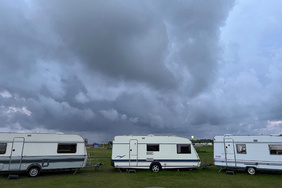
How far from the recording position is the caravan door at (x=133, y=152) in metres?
16.3

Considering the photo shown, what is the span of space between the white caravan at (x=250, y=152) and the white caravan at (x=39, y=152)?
37.6 feet

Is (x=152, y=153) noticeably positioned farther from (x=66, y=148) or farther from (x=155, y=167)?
(x=66, y=148)

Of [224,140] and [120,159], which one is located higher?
[224,140]

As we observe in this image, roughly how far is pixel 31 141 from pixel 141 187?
348 inches

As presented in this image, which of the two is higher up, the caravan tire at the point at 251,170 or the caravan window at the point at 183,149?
the caravan window at the point at 183,149

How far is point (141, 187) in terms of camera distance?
11172 millimetres

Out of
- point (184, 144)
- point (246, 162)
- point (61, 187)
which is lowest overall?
point (61, 187)

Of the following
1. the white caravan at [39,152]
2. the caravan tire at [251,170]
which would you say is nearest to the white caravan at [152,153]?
the white caravan at [39,152]

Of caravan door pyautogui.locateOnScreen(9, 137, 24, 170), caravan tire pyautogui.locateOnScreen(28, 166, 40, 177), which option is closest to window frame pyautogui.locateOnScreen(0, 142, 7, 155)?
caravan door pyautogui.locateOnScreen(9, 137, 24, 170)

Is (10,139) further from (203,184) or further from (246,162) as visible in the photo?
(246,162)

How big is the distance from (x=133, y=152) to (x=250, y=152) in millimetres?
9379

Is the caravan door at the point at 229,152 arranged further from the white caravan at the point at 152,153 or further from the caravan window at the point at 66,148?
the caravan window at the point at 66,148

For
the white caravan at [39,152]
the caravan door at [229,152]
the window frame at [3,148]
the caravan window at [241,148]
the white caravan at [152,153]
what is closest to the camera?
the window frame at [3,148]

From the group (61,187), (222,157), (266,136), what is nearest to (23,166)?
(61,187)
